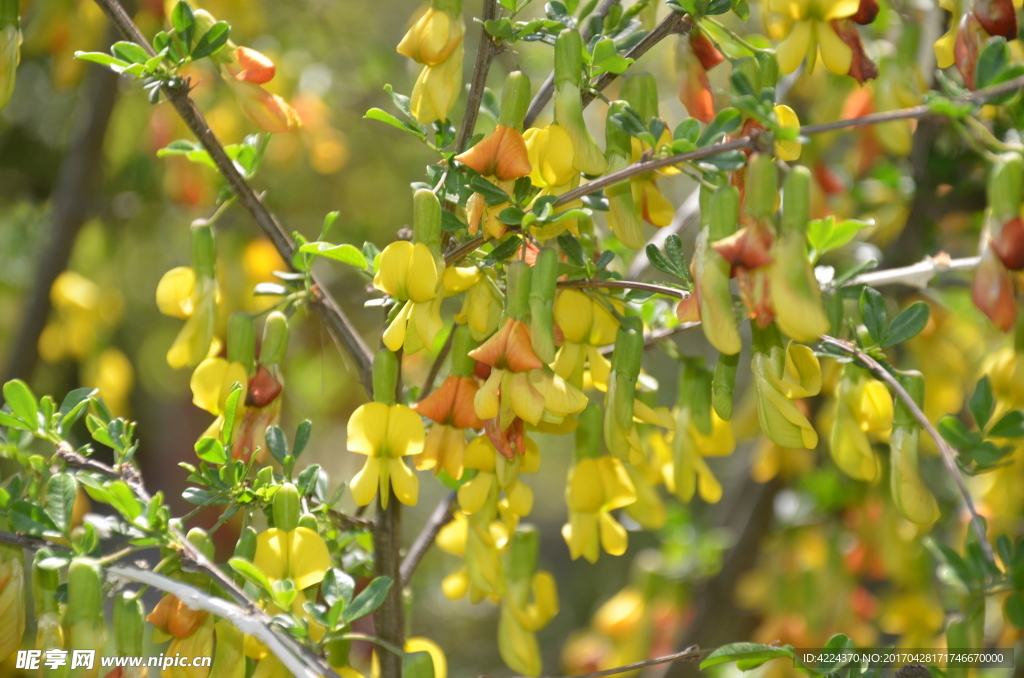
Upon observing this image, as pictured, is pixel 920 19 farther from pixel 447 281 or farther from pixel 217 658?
pixel 217 658

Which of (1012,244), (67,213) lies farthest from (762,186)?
(67,213)

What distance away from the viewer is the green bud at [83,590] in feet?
1.66

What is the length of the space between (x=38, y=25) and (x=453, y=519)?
85cm

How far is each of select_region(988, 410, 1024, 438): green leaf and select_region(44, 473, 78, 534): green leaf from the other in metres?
0.68

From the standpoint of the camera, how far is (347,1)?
1.82 meters

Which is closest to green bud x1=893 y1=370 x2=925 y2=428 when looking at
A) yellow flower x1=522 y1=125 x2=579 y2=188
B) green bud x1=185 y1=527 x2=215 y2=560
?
yellow flower x1=522 y1=125 x2=579 y2=188

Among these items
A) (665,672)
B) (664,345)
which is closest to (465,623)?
(665,672)

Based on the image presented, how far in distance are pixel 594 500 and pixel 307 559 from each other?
249 millimetres

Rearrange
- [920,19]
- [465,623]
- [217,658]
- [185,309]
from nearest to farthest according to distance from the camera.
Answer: [217,658] → [185,309] → [920,19] → [465,623]

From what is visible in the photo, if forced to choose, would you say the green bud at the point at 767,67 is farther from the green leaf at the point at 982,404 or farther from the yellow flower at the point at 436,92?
the green leaf at the point at 982,404

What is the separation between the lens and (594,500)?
685 millimetres

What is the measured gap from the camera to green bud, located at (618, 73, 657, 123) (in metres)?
0.58

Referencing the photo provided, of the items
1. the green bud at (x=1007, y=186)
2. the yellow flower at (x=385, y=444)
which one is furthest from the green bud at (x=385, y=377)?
the green bud at (x=1007, y=186)

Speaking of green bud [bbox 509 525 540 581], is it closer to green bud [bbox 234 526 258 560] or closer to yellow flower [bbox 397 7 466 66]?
green bud [bbox 234 526 258 560]
